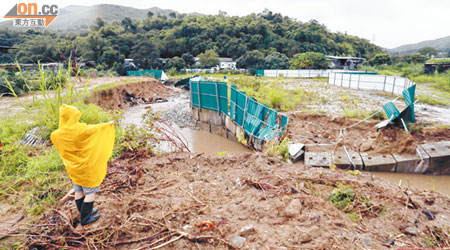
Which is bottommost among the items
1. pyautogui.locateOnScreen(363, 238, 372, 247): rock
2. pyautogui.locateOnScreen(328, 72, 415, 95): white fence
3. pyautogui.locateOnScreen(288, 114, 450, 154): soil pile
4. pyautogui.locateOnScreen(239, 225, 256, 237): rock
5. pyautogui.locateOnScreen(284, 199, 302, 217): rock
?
pyautogui.locateOnScreen(363, 238, 372, 247): rock

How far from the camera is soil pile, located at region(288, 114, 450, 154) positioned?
6641 millimetres

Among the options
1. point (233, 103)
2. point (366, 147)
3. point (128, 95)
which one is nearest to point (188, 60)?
point (128, 95)

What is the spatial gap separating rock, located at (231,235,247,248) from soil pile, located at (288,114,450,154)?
4543 millimetres

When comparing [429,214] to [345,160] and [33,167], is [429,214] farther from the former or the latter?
[33,167]

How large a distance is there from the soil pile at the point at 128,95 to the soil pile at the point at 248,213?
36.9 feet

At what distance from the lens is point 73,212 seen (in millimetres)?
3203

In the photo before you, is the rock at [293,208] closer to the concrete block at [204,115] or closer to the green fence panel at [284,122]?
the green fence panel at [284,122]

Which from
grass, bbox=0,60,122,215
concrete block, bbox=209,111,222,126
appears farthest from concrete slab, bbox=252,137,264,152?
grass, bbox=0,60,122,215

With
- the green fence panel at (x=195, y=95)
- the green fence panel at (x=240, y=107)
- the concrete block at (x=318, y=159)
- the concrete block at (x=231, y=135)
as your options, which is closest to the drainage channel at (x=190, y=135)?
the concrete block at (x=231, y=135)

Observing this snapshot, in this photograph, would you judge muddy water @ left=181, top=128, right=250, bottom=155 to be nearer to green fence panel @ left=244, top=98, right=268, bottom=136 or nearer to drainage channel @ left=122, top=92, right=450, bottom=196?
drainage channel @ left=122, top=92, right=450, bottom=196

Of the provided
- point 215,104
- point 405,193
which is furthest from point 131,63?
point 405,193

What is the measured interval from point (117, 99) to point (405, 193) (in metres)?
17.1

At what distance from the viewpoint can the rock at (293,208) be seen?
317cm

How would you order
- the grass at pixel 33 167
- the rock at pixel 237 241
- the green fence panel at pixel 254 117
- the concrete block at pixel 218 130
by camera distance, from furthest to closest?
the concrete block at pixel 218 130
the green fence panel at pixel 254 117
the grass at pixel 33 167
the rock at pixel 237 241
